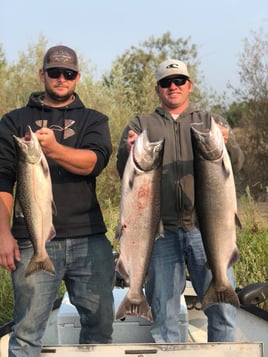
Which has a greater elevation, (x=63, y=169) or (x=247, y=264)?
(x=63, y=169)

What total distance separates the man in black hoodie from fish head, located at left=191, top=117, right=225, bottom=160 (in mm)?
598

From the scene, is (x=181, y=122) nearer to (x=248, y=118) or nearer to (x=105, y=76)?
(x=105, y=76)

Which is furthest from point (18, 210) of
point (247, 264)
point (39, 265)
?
point (247, 264)

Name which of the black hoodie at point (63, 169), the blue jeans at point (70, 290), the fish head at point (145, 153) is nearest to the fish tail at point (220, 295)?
the blue jeans at point (70, 290)

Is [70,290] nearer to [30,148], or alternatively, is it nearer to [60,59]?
[30,148]

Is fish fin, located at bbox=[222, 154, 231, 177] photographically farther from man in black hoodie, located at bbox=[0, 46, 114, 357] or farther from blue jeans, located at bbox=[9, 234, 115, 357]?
blue jeans, located at bbox=[9, 234, 115, 357]

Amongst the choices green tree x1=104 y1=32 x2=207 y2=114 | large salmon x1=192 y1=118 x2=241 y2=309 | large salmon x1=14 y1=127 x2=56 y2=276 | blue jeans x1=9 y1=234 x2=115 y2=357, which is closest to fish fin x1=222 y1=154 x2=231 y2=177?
large salmon x1=192 y1=118 x2=241 y2=309

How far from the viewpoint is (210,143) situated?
10.7 feet

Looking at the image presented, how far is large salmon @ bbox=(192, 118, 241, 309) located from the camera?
10.8ft

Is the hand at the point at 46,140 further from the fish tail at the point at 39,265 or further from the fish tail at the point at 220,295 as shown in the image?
the fish tail at the point at 220,295

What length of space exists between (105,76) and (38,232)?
9598 mm

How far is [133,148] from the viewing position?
3225mm

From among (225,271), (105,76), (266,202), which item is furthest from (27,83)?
(225,271)

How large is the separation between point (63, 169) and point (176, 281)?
3.67 feet
